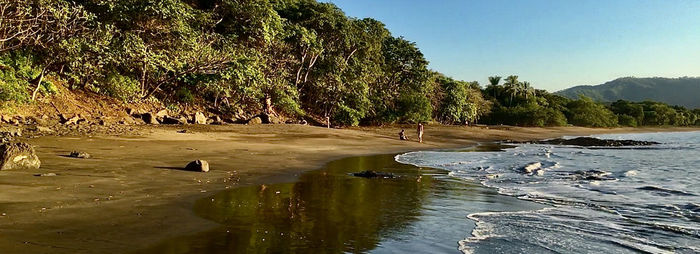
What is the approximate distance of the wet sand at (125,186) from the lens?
17.5ft

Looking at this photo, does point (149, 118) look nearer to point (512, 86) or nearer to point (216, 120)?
point (216, 120)

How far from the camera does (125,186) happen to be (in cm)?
883

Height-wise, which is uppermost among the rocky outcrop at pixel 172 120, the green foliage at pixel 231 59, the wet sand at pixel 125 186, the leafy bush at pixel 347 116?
the green foliage at pixel 231 59

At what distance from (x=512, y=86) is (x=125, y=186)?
320 feet

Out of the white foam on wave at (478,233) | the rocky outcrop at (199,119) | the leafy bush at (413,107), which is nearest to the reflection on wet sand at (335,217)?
the white foam on wave at (478,233)

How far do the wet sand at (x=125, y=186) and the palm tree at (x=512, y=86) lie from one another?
83660mm

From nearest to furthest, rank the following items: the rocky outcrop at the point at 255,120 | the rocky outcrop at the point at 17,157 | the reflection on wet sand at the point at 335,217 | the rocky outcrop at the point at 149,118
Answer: the reflection on wet sand at the point at 335,217, the rocky outcrop at the point at 17,157, the rocky outcrop at the point at 149,118, the rocky outcrop at the point at 255,120

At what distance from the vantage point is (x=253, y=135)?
25.2m

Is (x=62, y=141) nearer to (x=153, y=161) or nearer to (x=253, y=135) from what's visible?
(x=153, y=161)

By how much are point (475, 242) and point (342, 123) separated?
1487 inches

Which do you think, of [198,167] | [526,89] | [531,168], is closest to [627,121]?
[526,89]

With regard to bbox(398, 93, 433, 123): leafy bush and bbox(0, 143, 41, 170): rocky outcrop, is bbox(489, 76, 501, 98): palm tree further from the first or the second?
bbox(0, 143, 41, 170): rocky outcrop

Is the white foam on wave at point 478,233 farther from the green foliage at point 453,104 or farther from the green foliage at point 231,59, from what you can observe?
the green foliage at point 453,104

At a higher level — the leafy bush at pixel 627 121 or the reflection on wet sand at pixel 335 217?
the leafy bush at pixel 627 121
